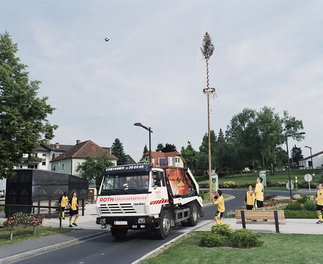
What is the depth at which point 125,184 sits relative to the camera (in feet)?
36.4

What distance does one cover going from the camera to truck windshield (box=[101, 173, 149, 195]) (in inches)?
429

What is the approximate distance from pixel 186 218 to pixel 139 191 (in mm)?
3585

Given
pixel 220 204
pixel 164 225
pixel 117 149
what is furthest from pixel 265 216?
pixel 117 149

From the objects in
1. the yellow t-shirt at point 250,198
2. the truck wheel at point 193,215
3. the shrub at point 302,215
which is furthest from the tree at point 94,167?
the yellow t-shirt at point 250,198

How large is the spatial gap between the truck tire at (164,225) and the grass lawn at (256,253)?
1.51 m

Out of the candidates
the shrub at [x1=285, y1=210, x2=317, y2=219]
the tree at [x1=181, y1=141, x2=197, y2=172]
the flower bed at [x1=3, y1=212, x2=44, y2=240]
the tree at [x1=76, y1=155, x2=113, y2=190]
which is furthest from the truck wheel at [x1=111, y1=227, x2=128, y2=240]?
the tree at [x1=181, y1=141, x2=197, y2=172]

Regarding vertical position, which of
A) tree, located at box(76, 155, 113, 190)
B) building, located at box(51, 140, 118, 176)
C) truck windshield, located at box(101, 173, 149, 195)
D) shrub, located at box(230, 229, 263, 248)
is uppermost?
building, located at box(51, 140, 118, 176)

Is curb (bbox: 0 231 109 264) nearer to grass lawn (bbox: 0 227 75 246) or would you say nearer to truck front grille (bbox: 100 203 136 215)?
truck front grille (bbox: 100 203 136 215)

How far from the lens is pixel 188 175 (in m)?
15.1

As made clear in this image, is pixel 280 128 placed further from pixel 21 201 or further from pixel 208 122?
pixel 21 201

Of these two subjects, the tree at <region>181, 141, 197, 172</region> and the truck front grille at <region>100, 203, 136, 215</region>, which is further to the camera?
the tree at <region>181, 141, 197, 172</region>

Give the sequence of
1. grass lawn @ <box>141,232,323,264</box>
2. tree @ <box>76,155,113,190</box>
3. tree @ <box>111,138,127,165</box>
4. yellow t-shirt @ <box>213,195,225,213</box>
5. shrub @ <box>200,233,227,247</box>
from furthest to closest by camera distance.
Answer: tree @ <box>111,138,127,165</box>, tree @ <box>76,155,113,190</box>, yellow t-shirt @ <box>213,195,225,213</box>, shrub @ <box>200,233,227,247</box>, grass lawn @ <box>141,232,323,264</box>

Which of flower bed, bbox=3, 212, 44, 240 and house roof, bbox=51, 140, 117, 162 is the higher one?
house roof, bbox=51, 140, 117, 162

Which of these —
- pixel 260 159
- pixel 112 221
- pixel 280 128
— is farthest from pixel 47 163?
pixel 112 221
